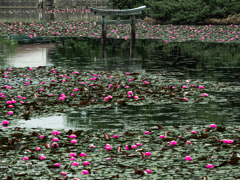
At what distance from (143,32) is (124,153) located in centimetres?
2080

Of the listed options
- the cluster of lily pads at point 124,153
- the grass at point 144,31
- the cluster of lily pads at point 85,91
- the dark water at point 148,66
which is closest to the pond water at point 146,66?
the dark water at point 148,66

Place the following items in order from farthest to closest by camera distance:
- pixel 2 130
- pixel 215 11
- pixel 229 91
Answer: pixel 215 11, pixel 229 91, pixel 2 130

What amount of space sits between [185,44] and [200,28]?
6.41 metres

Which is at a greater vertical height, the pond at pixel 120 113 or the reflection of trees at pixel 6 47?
the reflection of trees at pixel 6 47

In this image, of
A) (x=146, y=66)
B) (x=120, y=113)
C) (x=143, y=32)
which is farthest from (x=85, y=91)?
(x=143, y=32)

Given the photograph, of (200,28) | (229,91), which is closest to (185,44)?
(200,28)

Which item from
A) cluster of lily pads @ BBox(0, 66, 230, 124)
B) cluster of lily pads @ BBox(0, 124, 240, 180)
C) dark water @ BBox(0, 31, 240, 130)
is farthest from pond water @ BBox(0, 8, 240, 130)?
cluster of lily pads @ BBox(0, 124, 240, 180)

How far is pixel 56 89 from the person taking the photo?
10.3 metres

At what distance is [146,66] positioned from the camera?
1412cm

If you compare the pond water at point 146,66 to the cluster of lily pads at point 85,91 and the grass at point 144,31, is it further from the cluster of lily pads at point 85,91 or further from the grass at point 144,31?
the grass at point 144,31

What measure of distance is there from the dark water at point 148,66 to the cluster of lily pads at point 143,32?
2.00 meters

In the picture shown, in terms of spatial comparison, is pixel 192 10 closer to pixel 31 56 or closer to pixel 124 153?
pixel 31 56

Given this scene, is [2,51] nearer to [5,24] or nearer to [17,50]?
[17,50]

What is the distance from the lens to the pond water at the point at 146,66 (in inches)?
306
